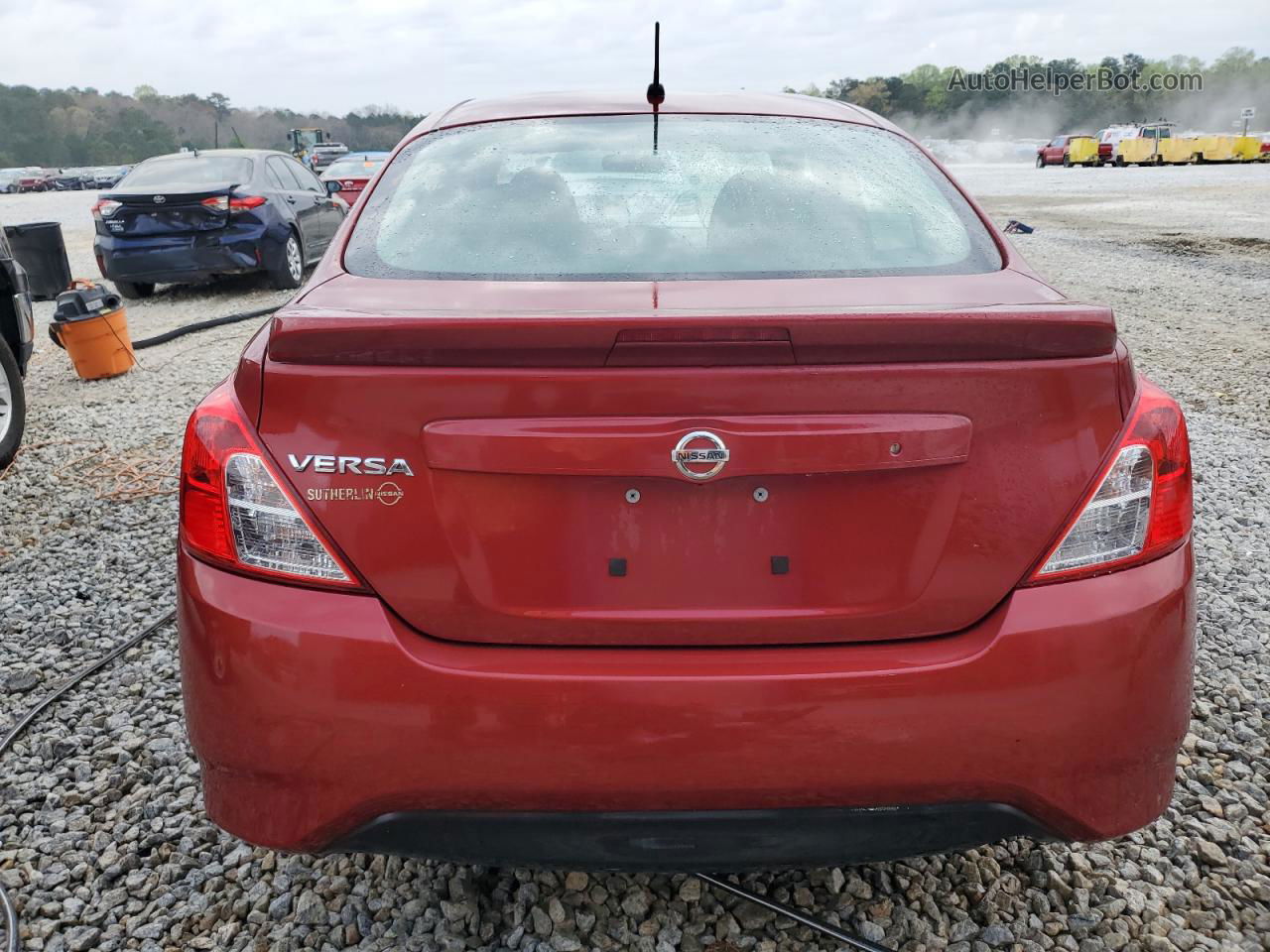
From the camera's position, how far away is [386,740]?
5.41 ft

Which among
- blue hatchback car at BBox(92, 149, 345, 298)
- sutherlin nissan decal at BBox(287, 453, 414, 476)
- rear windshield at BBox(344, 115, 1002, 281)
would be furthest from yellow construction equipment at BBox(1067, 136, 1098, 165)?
sutherlin nissan decal at BBox(287, 453, 414, 476)

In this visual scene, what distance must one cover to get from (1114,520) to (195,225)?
10607 mm

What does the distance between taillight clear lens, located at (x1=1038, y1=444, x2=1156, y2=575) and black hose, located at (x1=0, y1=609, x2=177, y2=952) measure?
2.10 metres

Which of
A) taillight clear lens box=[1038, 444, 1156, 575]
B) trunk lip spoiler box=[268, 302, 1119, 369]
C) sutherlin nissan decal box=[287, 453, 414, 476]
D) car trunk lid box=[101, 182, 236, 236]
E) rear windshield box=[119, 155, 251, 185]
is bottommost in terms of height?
car trunk lid box=[101, 182, 236, 236]

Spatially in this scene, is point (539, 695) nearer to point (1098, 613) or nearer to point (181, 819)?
point (1098, 613)

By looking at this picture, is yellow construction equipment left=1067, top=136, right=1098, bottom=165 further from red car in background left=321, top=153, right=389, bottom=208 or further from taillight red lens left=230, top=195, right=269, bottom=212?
taillight red lens left=230, top=195, right=269, bottom=212

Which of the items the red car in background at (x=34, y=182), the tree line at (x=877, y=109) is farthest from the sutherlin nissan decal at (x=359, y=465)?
the tree line at (x=877, y=109)

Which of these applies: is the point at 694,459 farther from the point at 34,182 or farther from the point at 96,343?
the point at 34,182

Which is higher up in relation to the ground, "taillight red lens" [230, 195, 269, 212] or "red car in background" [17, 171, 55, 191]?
"taillight red lens" [230, 195, 269, 212]

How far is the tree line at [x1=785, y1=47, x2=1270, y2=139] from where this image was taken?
356 ft

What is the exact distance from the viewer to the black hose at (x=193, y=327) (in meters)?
8.76

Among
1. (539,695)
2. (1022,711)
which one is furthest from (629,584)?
(1022,711)

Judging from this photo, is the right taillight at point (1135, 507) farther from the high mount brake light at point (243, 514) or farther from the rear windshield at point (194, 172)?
the rear windshield at point (194, 172)

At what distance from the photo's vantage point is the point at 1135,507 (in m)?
1.70
